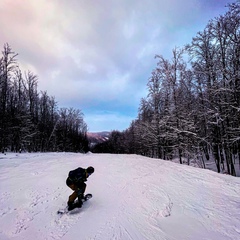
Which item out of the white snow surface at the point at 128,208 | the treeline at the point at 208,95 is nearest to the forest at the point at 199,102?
the treeline at the point at 208,95

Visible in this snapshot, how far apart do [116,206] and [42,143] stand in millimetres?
44480

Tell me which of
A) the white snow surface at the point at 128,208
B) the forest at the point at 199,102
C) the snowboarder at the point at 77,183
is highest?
the forest at the point at 199,102

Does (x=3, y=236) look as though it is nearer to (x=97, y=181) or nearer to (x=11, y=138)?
(x=97, y=181)

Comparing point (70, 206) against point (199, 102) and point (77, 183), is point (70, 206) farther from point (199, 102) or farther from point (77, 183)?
point (199, 102)

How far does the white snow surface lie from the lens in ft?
18.5

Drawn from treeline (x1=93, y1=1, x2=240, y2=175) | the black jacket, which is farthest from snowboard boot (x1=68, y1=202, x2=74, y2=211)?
treeline (x1=93, y1=1, x2=240, y2=175)

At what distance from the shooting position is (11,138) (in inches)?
Answer: 1351

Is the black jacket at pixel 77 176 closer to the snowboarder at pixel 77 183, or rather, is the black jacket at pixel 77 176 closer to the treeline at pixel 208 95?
the snowboarder at pixel 77 183

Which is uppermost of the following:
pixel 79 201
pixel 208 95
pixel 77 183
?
pixel 208 95

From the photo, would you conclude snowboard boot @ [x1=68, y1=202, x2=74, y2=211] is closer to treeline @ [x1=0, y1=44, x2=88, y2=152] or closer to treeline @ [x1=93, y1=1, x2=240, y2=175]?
treeline @ [x1=93, y1=1, x2=240, y2=175]

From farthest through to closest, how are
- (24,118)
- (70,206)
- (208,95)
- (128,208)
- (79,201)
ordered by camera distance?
(24,118) → (208,95) → (79,201) → (70,206) → (128,208)

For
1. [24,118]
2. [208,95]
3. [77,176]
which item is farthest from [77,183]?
[24,118]

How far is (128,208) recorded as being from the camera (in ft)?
23.5

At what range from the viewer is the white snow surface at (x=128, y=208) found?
5637 millimetres
